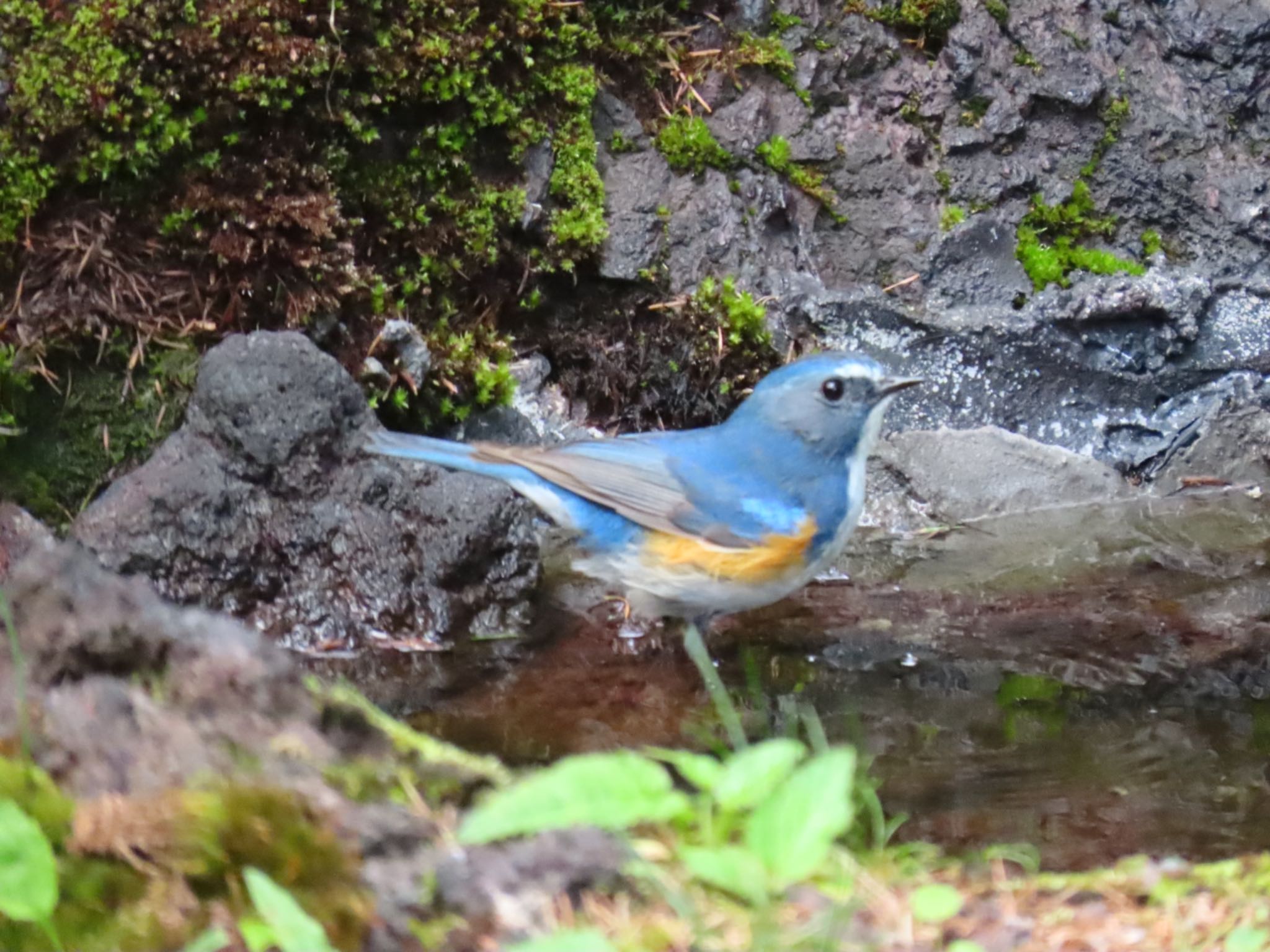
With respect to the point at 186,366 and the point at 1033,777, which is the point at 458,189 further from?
the point at 1033,777

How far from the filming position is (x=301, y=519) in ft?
17.4

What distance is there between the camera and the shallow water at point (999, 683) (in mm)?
3742

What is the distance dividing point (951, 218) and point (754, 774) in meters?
5.80

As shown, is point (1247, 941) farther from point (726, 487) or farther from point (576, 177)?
point (576, 177)

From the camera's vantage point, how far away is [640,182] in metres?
6.84

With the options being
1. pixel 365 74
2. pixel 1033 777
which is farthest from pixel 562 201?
pixel 1033 777

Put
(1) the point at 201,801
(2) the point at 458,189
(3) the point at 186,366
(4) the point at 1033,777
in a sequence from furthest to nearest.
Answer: (2) the point at 458,189
(3) the point at 186,366
(4) the point at 1033,777
(1) the point at 201,801

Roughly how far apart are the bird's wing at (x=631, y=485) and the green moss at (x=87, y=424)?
1.68 meters

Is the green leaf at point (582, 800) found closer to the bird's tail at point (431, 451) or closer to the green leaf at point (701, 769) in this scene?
the green leaf at point (701, 769)

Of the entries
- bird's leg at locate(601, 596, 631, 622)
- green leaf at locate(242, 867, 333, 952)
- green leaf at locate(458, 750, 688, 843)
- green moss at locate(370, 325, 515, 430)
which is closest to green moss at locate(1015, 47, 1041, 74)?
green moss at locate(370, 325, 515, 430)

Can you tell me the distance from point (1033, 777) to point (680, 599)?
5.57ft

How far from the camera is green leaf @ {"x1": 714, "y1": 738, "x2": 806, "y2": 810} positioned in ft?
7.36

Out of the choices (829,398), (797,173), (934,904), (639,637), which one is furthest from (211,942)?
(797,173)

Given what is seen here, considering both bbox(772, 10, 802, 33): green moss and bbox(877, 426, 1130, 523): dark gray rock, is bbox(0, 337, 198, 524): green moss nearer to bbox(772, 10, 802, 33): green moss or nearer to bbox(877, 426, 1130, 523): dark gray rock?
bbox(877, 426, 1130, 523): dark gray rock
